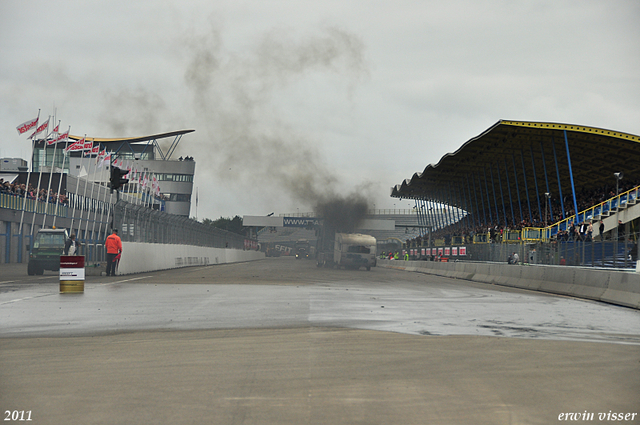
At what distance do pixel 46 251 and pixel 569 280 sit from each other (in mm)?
20980

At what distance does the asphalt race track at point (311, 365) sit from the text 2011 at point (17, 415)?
2.6 inches

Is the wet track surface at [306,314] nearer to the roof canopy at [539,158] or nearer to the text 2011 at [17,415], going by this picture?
the text 2011 at [17,415]

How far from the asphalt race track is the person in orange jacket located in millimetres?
14155

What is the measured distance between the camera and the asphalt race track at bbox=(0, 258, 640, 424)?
17.6ft

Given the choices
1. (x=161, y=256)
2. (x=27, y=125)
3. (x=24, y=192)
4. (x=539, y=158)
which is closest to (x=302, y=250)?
(x=539, y=158)

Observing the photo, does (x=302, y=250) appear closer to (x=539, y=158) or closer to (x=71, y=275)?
(x=539, y=158)

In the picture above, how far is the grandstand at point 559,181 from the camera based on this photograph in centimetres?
3261

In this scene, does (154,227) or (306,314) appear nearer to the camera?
(306,314)

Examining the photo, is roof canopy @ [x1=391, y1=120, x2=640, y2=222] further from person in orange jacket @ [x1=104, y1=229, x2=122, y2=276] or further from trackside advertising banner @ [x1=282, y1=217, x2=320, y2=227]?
trackside advertising banner @ [x1=282, y1=217, x2=320, y2=227]

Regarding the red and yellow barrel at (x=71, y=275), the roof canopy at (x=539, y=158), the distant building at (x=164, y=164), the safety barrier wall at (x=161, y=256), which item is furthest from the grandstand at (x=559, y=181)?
the distant building at (x=164, y=164)

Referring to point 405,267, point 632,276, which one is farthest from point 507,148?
point 632,276

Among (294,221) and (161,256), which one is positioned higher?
(294,221)

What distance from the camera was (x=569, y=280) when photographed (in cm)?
2123

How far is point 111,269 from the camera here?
2866 cm
